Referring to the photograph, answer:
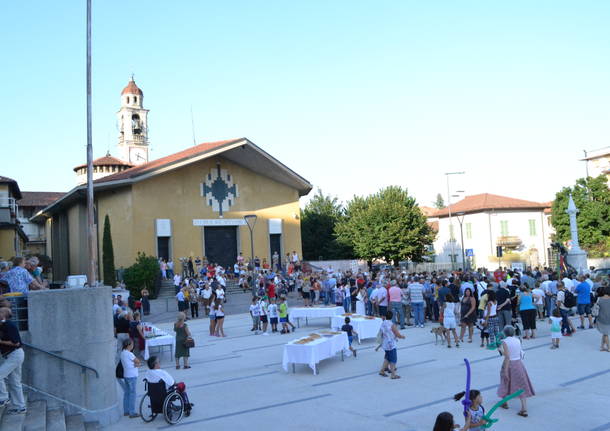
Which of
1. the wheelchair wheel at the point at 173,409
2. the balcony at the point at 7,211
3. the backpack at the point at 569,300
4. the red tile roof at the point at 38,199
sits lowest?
the wheelchair wheel at the point at 173,409

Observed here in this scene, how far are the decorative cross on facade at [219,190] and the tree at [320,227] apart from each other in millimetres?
16973

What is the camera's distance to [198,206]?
3409cm

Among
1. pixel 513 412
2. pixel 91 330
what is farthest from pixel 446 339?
pixel 91 330

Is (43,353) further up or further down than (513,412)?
further up

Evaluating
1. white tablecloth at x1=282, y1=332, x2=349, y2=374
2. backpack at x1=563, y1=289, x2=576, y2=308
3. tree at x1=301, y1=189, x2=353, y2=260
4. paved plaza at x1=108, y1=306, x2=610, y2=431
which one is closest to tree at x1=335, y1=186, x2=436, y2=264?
tree at x1=301, y1=189, x2=353, y2=260

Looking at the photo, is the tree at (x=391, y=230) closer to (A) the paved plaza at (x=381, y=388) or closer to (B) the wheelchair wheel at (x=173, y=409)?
(A) the paved plaza at (x=381, y=388)

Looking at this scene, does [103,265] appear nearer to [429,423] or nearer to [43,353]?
[43,353]

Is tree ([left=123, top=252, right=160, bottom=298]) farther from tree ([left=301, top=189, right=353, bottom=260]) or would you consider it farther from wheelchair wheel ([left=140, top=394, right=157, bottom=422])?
tree ([left=301, top=189, right=353, bottom=260])

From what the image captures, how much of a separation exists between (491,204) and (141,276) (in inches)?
1456

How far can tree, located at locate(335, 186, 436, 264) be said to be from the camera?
143ft

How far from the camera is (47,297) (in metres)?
8.68

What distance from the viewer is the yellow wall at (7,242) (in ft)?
110

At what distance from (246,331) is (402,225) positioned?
26853 millimetres

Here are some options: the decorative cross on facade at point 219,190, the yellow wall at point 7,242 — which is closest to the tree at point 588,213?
the decorative cross on facade at point 219,190
